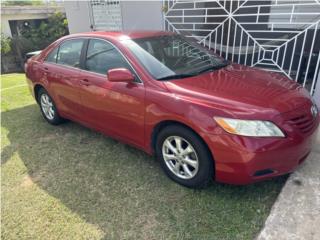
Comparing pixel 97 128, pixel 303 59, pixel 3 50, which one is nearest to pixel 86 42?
pixel 97 128

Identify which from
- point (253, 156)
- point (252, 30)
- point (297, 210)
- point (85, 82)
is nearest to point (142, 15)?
point (252, 30)

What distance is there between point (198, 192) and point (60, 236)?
1354 millimetres

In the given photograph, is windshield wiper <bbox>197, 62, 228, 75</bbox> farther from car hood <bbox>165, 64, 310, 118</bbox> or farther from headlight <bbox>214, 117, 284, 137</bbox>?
headlight <bbox>214, 117, 284, 137</bbox>

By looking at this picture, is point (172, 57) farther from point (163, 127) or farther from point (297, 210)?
point (297, 210)

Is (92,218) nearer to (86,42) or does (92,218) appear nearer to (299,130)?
(299,130)

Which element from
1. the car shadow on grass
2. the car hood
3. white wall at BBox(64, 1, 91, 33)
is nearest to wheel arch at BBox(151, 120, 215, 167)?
the car hood

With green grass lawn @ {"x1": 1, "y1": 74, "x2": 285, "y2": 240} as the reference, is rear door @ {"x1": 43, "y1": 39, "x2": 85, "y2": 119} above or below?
above

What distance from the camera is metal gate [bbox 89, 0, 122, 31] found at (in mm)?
7195

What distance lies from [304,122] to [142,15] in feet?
15.3

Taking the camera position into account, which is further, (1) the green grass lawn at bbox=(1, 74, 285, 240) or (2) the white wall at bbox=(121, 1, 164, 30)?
(2) the white wall at bbox=(121, 1, 164, 30)

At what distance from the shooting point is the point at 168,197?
284cm

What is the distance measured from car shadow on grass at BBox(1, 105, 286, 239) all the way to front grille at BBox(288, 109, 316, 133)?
661mm

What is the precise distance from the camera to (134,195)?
292cm

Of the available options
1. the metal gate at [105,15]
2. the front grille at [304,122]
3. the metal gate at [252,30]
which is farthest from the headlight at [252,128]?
the metal gate at [105,15]
